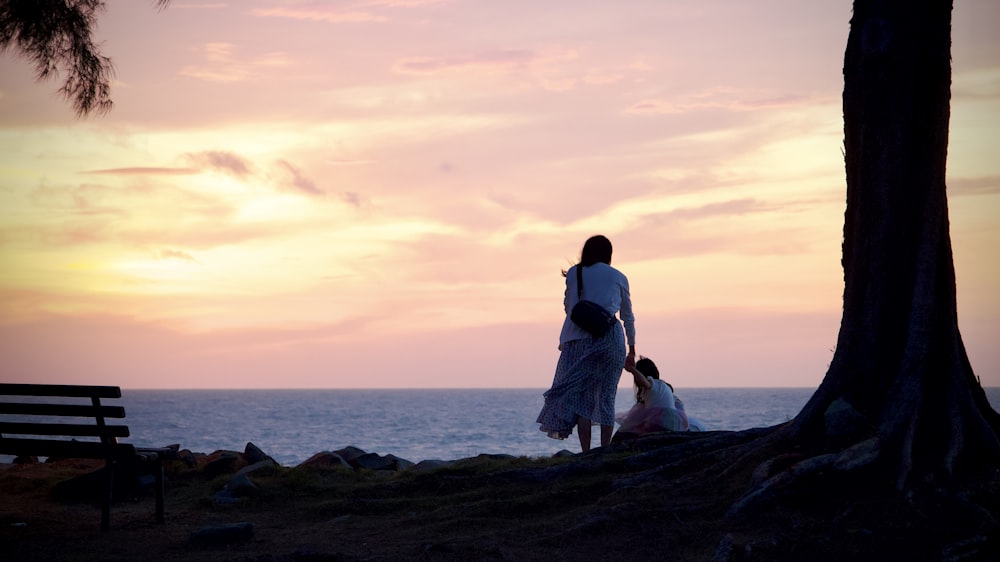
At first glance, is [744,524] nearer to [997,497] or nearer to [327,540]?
[997,497]

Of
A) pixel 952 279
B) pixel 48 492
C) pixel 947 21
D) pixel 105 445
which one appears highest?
pixel 947 21

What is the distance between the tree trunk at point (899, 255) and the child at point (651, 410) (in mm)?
3544

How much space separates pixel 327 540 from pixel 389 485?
6.48ft

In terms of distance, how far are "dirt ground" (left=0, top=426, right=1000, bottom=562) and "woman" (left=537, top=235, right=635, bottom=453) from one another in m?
0.68

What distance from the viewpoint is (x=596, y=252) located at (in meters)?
9.66

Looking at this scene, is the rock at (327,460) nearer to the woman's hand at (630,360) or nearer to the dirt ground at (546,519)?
the dirt ground at (546,519)

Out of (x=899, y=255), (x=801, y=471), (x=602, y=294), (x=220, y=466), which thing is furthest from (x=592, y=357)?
(x=220, y=466)

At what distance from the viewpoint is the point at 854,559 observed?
5.34 m

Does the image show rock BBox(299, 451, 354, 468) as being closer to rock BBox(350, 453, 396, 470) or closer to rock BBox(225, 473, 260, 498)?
rock BBox(350, 453, 396, 470)

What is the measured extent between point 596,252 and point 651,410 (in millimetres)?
1980

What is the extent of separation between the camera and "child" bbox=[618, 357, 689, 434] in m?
10.3

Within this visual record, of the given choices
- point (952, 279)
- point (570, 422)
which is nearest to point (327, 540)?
point (570, 422)

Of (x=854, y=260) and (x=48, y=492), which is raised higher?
(x=854, y=260)

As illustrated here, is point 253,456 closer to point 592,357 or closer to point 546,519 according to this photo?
point 592,357
